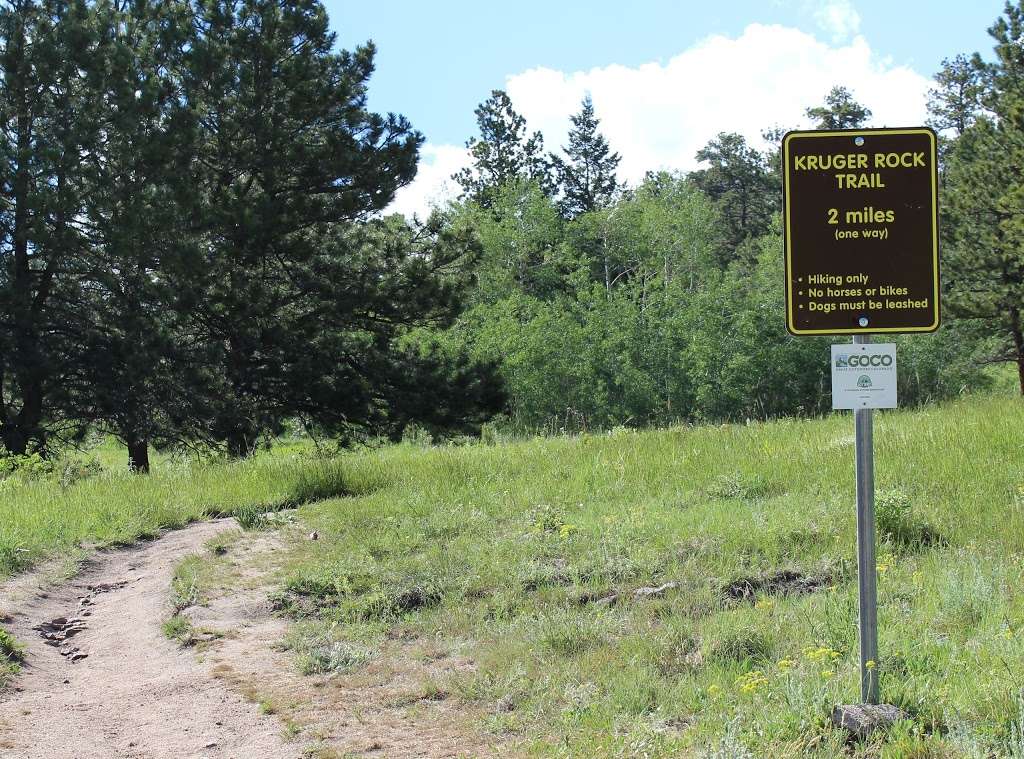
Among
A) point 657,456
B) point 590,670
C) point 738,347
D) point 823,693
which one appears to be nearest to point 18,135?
point 657,456

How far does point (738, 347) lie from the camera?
125ft

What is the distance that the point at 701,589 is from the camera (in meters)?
6.42

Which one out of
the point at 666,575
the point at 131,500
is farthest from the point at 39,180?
the point at 666,575

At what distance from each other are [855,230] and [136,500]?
9168mm

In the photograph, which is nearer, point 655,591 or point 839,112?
point 655,591

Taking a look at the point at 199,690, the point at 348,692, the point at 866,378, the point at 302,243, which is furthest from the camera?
the point at 302,243

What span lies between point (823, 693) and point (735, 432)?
27.9 feet

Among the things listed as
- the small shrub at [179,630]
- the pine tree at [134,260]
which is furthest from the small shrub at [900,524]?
the pine tree at [134,260]

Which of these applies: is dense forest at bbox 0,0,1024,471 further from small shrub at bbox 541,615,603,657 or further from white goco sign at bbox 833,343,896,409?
white goco sign at bbox 833,343,896,409

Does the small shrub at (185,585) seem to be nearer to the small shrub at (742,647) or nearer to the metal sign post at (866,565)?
the small shrub at (742,647)

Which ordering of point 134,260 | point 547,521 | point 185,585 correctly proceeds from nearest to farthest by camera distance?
point 185,585 < point 547,521 < point 134,260

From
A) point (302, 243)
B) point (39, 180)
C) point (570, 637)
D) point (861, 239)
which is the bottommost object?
point (570, 637)

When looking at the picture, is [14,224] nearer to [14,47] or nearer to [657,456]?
[14,47]

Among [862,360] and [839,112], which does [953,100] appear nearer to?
[839,112]
